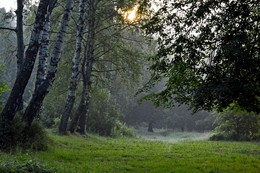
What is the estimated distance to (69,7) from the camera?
15.5m

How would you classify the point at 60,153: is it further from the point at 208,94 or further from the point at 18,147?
the point at 208,94

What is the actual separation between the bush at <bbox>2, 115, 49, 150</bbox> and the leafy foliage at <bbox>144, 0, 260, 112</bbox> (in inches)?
209


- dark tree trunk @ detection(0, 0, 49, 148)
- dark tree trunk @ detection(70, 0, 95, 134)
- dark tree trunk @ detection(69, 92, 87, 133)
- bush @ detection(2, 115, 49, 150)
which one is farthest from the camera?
dark tree trunk @ detection(70, 0, 95, 134)

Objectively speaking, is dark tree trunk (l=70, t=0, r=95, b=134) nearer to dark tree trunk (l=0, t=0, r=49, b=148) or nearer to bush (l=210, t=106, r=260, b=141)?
dark tree trunk (l=0, t=0, r=49, b=148)

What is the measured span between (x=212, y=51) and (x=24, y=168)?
719 cm

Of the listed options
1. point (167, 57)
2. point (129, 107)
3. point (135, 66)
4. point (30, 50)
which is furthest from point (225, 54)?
point (129, 107)

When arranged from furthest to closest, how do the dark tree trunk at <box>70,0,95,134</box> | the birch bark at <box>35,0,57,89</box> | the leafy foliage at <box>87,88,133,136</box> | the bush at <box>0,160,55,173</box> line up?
the leafy foliage at <box>87,88,133,136</box>, the dark tree trunk at <box>70,0,95,134</box>, the birch bark at <box>35,0,57,89</box>, the bush at <box>0,160,55,173</box>

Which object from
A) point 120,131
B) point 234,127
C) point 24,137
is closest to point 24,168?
point 24,137

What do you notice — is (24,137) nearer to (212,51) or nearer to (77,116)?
(212,51)

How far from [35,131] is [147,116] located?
52.1m

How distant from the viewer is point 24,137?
12680 millimetres

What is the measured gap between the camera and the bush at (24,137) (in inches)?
470

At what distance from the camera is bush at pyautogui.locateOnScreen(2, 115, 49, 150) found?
11.9 meters

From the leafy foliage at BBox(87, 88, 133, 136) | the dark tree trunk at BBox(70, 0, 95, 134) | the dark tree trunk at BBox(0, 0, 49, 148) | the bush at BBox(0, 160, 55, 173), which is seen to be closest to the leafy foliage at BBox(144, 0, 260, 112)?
the dark tree trunk at BBox(0, 0, 49, 148)
